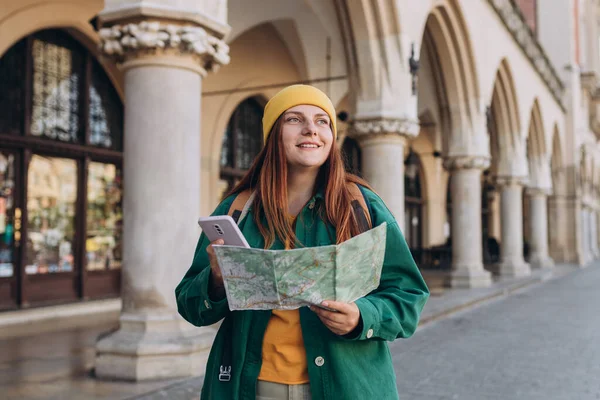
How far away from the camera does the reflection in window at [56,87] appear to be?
9.39 meters

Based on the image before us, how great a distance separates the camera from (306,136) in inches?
70.2

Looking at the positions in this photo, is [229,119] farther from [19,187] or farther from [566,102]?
[566,102]

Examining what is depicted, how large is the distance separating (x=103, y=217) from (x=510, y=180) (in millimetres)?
11471

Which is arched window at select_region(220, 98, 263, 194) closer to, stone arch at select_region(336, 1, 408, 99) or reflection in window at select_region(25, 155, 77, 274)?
reflection in window at select_region(25, 155, 77, 274)

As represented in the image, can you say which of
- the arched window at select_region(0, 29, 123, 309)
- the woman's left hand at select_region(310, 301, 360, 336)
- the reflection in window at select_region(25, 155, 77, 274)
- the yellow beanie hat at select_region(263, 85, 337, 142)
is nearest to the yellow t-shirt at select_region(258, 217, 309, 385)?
the woman's left hand at select_region(310, 301, 360, 336)

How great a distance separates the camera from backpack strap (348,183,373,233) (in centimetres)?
176

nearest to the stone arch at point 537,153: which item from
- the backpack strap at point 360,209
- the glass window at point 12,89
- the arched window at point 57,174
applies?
the arched window at point 57,174

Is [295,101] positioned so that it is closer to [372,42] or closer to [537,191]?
[372,42]

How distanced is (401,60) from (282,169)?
7.83 meters

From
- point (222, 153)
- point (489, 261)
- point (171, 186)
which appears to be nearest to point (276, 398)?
point (171, 186)

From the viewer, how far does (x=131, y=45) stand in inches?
196

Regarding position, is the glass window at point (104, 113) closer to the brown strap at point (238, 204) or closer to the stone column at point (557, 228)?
the brown strap at point (238, 204)

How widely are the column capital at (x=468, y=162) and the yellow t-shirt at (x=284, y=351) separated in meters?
12.3

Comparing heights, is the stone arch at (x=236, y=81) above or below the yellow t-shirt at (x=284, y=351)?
above
